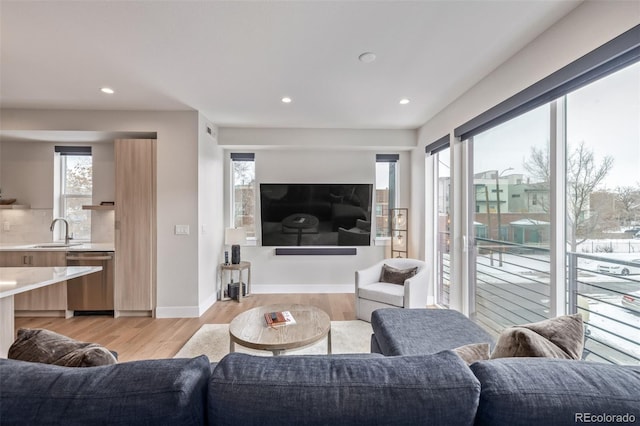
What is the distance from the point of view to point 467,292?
9.73 feet

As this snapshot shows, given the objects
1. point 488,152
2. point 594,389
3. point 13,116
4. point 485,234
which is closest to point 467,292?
point 485,234

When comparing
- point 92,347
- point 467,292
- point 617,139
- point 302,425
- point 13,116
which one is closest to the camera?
point 302,425

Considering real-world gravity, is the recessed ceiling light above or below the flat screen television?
above

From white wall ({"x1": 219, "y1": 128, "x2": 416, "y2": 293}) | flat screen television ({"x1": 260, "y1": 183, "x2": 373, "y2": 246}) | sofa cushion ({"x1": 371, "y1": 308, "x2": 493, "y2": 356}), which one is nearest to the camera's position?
sofa cushion ({"x1": 371, "y1": 308, "x2": 493, "y2": 356})

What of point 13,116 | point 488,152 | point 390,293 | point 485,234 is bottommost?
point 390,293

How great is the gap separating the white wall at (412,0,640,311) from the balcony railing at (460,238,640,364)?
519mm

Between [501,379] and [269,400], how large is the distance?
675mm

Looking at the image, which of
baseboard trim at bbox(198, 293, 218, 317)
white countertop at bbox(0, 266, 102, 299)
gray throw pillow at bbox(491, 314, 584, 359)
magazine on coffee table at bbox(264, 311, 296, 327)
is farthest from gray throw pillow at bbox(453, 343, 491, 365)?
baseboard trim at bbox(198, 293, 218, 317)

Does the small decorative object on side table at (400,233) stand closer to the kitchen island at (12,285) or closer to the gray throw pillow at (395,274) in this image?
the gray throw pillow at (395,274)

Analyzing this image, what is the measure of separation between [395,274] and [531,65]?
2448mm

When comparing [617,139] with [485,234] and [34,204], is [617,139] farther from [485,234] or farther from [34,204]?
[34,204]

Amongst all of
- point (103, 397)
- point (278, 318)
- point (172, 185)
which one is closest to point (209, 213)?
point (172, 185)

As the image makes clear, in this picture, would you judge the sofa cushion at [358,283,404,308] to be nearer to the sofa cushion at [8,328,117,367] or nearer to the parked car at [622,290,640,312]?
the parked car at [622,290,640,312]

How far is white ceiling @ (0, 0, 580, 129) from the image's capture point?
1.66m
